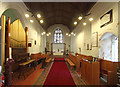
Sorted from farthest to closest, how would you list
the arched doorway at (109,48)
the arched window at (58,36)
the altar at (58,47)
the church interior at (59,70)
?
the arched window at (58,36) < the altar at (58,47) < the arched doorway at (109,48) < the church interior at (59,70)

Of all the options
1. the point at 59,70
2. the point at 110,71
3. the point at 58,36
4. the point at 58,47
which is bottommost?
the point at 59,70

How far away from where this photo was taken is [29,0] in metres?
5.32

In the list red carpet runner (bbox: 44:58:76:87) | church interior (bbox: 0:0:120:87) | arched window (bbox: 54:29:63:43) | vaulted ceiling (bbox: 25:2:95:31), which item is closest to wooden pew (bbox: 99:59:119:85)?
church interior (bbox: 0:0:120:87)

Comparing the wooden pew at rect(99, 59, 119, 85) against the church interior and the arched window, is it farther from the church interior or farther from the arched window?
the arched window

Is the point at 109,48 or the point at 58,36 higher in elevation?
the point at 58,36

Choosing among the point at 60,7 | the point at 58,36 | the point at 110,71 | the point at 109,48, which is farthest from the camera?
the point at 58,36

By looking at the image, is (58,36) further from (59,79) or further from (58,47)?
(59,79)

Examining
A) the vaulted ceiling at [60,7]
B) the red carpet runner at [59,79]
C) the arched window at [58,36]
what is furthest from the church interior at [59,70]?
Result: the arched window at [58,36]

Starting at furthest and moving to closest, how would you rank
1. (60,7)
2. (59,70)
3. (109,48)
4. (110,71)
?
(60,7) < (109,48) < (59,70) < (110,71)

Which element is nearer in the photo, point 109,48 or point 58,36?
point 109,48

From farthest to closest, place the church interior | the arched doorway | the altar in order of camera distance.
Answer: the altar < the arched doorway < the church interior

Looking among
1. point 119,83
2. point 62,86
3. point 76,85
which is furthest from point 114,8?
point 62,86

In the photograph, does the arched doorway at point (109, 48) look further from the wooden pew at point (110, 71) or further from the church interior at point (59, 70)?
the wooden pew at point (110, 71)

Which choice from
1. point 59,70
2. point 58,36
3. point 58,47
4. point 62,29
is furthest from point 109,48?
point 62,29
